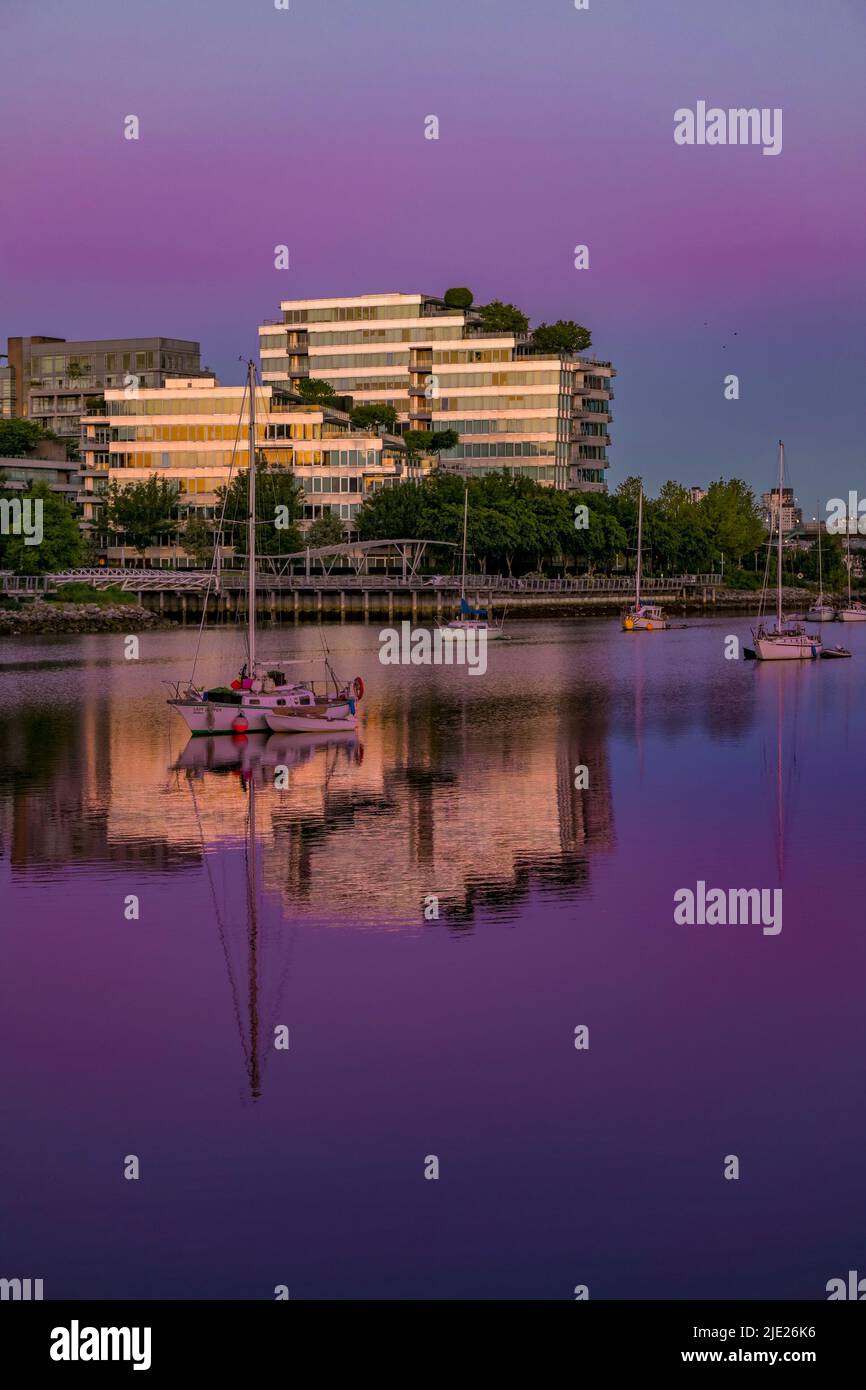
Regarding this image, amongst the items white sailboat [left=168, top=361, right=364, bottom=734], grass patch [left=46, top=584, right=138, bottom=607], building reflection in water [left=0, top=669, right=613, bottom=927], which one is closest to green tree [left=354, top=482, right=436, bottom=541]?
grass patch [left=46, top=584, right=138, bottom=607]

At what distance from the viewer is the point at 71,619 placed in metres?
156

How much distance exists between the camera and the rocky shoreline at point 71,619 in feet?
498

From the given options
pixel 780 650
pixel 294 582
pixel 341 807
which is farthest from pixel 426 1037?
pixel 294 582

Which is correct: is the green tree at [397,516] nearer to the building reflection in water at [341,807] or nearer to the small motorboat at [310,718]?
the building reflection in water at [341,807]

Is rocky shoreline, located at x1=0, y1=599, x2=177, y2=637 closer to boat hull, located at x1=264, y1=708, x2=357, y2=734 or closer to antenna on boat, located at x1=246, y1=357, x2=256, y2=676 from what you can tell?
antenna on boat, located at x1=246, y1=357, x2=256, y2=676

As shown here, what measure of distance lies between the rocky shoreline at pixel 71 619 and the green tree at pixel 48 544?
21.9ft

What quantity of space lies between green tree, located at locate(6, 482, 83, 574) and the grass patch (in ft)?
9.67

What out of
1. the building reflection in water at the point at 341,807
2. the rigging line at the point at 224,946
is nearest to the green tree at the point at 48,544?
the building reflection in water at the point at 341,807

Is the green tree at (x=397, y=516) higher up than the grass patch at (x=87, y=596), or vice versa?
the green tree at (x=397, y=516)

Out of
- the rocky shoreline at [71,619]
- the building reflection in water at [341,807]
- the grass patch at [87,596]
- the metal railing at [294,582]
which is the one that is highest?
the metal railing at [294,582]

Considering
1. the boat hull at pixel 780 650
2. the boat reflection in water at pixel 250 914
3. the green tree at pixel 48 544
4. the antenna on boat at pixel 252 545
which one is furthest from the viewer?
the green tree at pixel 48 544

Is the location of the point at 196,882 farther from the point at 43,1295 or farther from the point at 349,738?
the point at 349,738

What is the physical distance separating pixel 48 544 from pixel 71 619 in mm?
14969

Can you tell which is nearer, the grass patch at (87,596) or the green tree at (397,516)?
the grass patch at (87,596)
